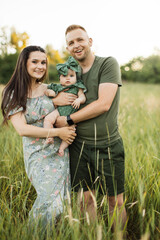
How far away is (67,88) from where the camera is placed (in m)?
2.19

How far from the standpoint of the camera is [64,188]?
1968 millimetres

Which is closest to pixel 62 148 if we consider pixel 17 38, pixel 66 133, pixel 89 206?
pixel 66 133

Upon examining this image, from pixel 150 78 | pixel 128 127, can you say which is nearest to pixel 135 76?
pixel 150 78

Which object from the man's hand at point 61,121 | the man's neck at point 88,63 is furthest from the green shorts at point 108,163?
the man's neck at point 88,63

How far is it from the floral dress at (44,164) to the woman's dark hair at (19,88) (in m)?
0.07

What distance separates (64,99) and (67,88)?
16cm

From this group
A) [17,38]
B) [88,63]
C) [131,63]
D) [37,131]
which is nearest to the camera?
[37,131]

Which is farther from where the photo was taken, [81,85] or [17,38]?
[17,38]

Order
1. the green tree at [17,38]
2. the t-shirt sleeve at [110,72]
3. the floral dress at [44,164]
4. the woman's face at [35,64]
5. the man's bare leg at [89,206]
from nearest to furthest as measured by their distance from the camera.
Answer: the man's bare leg at [89,206], the floral dress at [44,164], the t-shirt sleeve at [110,72], the woman's face at [35,64], the green tree at [17,38]

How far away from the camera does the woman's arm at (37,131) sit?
1.94 m

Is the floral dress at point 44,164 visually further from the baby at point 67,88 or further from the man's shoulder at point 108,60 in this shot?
the man's shoulder at point 108,60

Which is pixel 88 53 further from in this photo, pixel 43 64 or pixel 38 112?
pixel 38 112

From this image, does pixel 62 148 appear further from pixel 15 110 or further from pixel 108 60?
pixel 108 60

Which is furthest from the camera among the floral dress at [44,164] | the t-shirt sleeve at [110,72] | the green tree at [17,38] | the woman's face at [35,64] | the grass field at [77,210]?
the green tree at [17,38]
